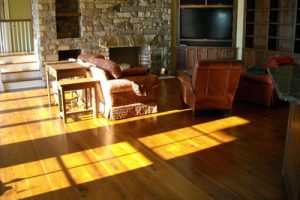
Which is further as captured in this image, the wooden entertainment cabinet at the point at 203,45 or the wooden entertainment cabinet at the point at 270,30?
the wooden entertainment cabinet at the point at 203,45

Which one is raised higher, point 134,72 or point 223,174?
point 134,72

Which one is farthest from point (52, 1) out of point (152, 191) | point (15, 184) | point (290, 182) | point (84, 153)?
point (290, 182)

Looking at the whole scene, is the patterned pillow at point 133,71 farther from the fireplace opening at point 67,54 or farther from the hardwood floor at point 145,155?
the fireplace opening at point 67,54

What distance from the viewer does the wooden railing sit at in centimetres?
909

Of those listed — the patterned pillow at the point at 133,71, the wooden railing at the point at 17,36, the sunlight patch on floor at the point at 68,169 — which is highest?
the wooden railing at the point at 17,36

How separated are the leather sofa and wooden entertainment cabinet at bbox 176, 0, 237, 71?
3589mm

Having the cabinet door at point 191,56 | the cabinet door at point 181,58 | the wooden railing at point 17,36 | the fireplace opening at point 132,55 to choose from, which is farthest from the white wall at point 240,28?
the wooden railing at point 17,36

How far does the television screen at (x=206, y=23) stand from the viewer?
904 centimetres

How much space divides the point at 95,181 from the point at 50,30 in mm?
5487

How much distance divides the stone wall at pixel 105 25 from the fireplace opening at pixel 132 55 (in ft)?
0.66

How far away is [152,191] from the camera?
330 cm

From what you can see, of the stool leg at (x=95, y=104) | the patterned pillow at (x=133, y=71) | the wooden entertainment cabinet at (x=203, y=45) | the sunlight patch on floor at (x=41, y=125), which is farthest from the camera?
the wooden entertainment cabinet at (x=203, y=45)

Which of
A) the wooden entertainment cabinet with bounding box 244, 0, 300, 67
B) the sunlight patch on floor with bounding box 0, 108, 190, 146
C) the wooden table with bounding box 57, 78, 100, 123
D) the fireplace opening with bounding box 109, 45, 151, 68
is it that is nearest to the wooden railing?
the fireplace opening with bounding box 109, 45, 151, 68

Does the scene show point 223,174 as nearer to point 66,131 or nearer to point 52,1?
point 66,131
